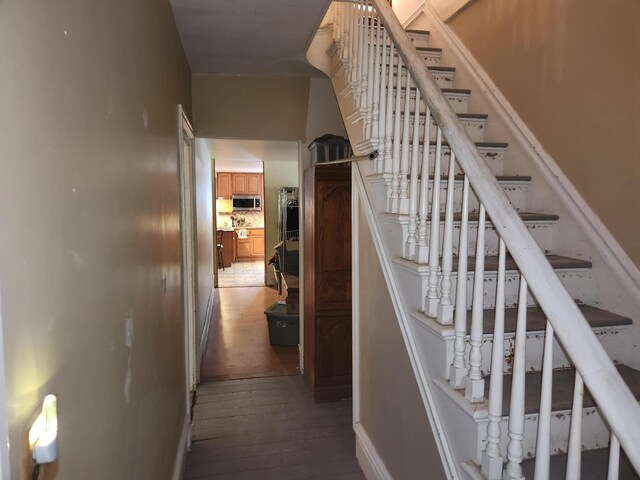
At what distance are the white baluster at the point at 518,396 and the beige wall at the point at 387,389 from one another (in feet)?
1.65

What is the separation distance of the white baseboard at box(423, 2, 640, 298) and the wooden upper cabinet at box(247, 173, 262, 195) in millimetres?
8739

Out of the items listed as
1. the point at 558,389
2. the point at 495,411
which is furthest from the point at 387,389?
the point at 495,411

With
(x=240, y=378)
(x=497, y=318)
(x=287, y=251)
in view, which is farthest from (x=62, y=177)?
(x=287, y=251)

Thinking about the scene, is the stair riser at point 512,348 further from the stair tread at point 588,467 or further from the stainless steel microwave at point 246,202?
the stainless steel microwave at point 246,202

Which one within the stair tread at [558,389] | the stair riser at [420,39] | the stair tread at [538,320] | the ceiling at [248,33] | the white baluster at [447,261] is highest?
the stair riser at [420,39]

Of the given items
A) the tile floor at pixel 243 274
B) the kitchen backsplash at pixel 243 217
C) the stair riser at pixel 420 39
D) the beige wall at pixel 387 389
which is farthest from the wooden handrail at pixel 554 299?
the kitchen backsplash at pixel 243 217

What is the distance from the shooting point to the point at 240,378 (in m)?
3.86

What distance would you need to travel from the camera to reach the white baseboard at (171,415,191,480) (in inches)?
89.4

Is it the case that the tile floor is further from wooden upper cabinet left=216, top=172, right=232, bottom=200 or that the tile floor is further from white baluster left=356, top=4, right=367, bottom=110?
white baluster left=356, top=4, right=367, bottom=110

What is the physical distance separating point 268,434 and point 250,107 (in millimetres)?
2656

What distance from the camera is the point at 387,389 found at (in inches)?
86.4

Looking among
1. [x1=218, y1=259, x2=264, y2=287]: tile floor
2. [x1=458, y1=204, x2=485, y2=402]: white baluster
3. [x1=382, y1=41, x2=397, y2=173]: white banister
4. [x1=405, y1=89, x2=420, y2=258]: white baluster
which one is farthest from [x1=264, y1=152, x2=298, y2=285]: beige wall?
[x1=458, y1=204, x2=485, y2=402]: white baluster

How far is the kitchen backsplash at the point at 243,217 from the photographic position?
37.9ft

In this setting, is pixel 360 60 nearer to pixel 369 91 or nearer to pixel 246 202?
pixel 369 91
